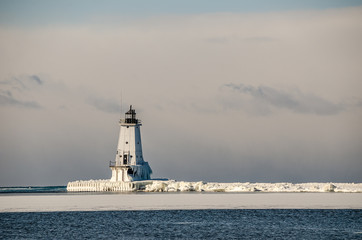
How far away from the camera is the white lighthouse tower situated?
321 feet

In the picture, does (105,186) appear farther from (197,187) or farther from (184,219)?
(184,219)

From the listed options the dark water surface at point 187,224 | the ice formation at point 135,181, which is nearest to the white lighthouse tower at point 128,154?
the ice formation at point 135,181

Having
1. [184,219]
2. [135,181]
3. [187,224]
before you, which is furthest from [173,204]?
[135,181]

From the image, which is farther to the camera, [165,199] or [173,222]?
[165,199]

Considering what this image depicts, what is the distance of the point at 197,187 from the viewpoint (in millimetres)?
99812

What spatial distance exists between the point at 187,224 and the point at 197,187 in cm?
4611

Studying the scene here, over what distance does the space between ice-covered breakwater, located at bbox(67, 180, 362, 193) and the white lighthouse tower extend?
1.41 meters

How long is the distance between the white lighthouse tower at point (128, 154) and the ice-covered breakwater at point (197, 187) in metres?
1.41

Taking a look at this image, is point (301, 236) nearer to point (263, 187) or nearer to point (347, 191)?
point (347, 191)

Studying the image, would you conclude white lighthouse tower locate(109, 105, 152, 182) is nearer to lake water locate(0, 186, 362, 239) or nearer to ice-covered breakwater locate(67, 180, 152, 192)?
ice-covered breakwater locate(67, 180, 152, 192)

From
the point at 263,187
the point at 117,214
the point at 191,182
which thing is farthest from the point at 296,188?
the point at 117,214

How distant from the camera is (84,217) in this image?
196ft

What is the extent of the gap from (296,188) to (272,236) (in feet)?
173

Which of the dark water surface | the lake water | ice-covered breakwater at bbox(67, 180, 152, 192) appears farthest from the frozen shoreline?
ice-covered breakwater at bbox(67, 180, 152, 192)
